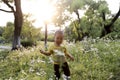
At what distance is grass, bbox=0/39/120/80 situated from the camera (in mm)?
8836

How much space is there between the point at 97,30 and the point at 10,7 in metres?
37.8

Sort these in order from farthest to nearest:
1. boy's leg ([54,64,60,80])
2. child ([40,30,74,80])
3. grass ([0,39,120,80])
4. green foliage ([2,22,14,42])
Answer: green foliage ([2,22,14,42]), grass ([0,39,120,80]), boy's leg ([54,64,60,80]), child ([40,30,74,80])

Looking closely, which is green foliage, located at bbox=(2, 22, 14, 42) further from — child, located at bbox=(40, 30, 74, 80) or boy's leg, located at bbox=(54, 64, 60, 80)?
child, located at bbox=(40, 30, 74, 80)

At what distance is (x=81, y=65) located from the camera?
9812 millimetres

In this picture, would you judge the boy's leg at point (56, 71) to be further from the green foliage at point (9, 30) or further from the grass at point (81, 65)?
the green foliage at point (9, 30)

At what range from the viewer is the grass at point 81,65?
29.0ft

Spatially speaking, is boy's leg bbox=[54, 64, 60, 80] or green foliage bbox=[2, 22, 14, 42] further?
green foliage bbox=[2, 22, 14, 42]

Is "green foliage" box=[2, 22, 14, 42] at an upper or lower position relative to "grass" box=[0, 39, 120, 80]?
upper

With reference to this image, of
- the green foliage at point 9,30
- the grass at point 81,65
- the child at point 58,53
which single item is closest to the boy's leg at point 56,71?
the child at point 58,53

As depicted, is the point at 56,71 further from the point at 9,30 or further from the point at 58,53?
the point at 9,30

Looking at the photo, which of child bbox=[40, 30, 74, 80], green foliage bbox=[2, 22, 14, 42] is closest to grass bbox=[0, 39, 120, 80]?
child bbox=[40, 30, 74, 80]

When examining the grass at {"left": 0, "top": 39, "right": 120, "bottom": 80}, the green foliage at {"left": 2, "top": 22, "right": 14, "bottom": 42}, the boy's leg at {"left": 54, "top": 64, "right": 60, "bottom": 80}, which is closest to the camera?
the boy's leg at {"left": 54, "top": 64, "right": 60, "bottom": 80}

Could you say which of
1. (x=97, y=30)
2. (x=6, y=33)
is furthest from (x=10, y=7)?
(x=6, y=33)

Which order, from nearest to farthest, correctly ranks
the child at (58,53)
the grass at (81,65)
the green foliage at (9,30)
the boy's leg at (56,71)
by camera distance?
the child at (58,53), the boy's leg at (56,71), the grass at (81,65), the green foliage at (9,30)
